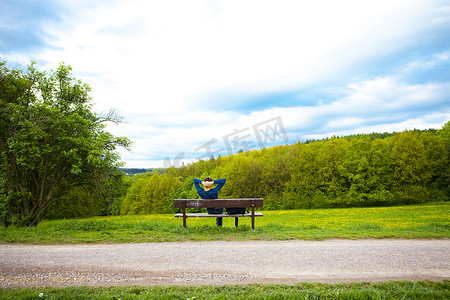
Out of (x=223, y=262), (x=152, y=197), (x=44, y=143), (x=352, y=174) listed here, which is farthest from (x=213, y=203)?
(x=152, y=197)

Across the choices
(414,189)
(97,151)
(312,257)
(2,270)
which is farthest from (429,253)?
(414,189)

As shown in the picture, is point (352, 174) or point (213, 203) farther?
point (352, 174)

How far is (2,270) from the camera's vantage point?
6145 mm

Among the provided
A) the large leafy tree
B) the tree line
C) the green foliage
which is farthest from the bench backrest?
the green foliage

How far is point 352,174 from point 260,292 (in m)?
42.9

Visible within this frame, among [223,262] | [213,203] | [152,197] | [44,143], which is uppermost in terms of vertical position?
[44,143]

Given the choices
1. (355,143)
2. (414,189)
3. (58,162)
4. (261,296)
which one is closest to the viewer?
(261,296)

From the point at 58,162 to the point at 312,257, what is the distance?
1431cm

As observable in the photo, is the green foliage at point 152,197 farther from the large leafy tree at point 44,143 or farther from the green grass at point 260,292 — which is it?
the green grass at point 260,292

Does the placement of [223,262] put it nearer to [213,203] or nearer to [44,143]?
[213,203]

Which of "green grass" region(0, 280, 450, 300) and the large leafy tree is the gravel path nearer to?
"green grass" region(0, 280, 450, 300)

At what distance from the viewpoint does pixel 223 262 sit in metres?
6.49

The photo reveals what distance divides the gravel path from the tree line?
3673cm

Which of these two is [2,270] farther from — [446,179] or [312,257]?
[446,179]
